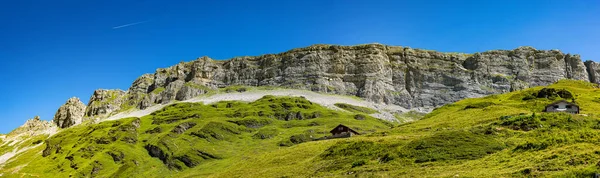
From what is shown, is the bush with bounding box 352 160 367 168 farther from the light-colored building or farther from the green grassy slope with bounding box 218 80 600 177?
the light-colored building

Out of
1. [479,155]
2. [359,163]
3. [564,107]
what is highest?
[564,107]

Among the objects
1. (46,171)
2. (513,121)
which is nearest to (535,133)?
(513,121)

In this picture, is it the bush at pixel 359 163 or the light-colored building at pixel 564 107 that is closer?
the bush at pixel 359 163

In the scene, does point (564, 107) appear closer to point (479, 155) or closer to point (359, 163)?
point (479, 155)

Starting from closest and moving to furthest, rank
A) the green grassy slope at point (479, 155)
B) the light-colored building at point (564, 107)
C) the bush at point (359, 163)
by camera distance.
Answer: the green grassy slope at point (479, 155)
the bush at point (359, 163)
the light-colored building at point (564, 107)


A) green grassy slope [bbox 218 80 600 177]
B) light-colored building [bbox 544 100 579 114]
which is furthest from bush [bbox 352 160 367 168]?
light-colored building [bbox 544 100 579 114]

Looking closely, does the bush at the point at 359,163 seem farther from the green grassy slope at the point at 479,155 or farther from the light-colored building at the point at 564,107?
the light-colored building at the point at 564,107

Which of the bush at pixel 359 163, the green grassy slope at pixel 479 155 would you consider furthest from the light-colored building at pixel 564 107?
the bush at pixel 359 163

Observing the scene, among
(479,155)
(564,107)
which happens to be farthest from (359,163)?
(564,107)

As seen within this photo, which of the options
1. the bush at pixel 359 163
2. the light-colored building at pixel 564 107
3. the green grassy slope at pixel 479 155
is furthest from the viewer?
the light-colored building at pixel 564 107

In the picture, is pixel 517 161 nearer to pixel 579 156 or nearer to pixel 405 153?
pixel 579 156

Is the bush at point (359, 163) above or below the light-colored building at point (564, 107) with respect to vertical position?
below

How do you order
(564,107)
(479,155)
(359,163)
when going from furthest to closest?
(564,107) → (359,163) → (479,155)

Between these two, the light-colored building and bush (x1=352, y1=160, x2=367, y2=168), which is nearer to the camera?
bush (x1=352, y1=160, x2=367, y2=168)
